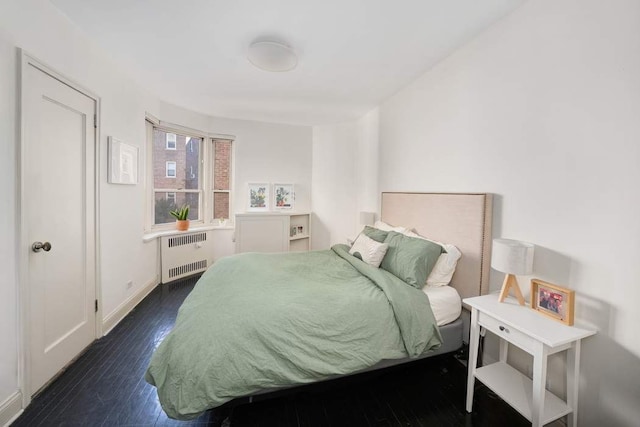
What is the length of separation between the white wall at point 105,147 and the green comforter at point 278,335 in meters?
1.05

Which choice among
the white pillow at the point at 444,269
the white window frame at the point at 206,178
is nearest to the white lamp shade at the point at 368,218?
the white pillow at the point at 444,269

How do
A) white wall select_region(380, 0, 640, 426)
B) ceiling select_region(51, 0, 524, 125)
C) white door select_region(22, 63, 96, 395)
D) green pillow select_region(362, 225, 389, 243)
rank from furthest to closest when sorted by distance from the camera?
green pillow select_region(362, 225, 389, 243) < ceiling select_region(51, 0, 524, 125) < white door select_region(22, 63, 96, 395) < white wall select_region(380, 0, 640, 426)

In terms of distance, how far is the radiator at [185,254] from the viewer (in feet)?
12.1

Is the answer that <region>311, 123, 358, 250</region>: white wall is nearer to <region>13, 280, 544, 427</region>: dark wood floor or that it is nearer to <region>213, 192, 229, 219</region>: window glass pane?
<region>213, 192, 229, 219</region>: window glass pane

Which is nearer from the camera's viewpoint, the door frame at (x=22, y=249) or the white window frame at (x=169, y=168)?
the door frame at (x=22, y=249)

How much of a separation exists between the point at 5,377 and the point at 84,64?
7.20 ft

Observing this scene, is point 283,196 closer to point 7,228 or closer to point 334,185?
point 334,185

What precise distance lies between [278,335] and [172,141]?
3.64 m

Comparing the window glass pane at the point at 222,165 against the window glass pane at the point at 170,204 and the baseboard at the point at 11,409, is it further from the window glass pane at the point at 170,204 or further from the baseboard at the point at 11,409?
the baseboard at the point at 11,409

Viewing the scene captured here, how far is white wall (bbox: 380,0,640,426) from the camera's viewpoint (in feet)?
4.12

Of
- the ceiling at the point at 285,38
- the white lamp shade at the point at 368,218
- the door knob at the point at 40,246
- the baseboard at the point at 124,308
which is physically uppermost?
the ceiling at the point at 285,38

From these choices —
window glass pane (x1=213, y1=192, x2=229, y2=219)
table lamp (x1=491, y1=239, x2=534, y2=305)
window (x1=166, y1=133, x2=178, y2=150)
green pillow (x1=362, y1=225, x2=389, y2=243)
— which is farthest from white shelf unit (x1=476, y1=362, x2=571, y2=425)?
window (x1=166, y1=133, x2=178, y2=150)

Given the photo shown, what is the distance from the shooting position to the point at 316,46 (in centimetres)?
222

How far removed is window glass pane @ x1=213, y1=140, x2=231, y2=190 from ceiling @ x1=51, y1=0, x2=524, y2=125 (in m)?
1.21
